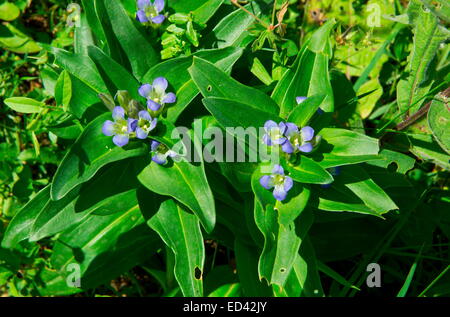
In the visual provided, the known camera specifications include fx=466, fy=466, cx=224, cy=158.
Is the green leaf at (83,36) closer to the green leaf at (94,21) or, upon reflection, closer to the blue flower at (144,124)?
the green leaf at (94,21)

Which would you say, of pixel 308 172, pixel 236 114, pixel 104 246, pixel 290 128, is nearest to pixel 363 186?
pixel 308 172

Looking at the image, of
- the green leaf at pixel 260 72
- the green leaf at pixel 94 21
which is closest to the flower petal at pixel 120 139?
the green leaf at pixel 94 21

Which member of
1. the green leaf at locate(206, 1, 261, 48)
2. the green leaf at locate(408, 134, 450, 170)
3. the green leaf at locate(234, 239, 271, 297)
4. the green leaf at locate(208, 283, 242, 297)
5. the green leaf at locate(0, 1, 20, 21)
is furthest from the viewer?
the green leaf at locate(0, 1, 20, 21)

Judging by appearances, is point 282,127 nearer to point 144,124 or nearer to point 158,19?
point 144,124

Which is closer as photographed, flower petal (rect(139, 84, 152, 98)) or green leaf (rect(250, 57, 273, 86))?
flower petal (rect(139, 84, 152, 98))

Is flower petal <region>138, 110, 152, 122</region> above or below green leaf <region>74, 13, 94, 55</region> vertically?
below

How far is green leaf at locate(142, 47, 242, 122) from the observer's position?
2.71 m

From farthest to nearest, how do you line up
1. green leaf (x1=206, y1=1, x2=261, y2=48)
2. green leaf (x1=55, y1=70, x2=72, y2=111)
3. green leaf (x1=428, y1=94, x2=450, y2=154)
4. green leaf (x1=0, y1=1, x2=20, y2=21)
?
green leaf (x1=0, y1=1, x2=20, y2=21), green leaf (x1=206, y1=1, x2=261, y2=48), green leaf (x1=428, y1=94, x2=450, y2=154), green leaf (x1=55, y1=70, x2=72, y2=111)

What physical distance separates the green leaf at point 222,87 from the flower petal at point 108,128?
1.69 feet

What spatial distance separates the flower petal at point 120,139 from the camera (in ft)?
8.05

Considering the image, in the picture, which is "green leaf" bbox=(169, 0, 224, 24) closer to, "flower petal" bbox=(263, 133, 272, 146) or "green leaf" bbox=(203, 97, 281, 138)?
"green leaf" bbox=(203, 97, 281, 138)

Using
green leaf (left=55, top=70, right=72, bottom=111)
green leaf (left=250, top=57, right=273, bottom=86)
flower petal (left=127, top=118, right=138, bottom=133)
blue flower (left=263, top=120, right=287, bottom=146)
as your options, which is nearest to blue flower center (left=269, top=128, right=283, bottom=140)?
blue flower (left=263, top=120, right=287, bottom=146)
